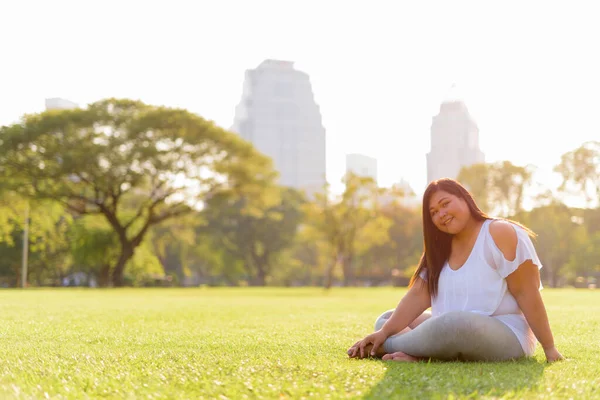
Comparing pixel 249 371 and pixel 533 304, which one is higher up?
pixel 533 304

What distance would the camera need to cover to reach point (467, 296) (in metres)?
4.21

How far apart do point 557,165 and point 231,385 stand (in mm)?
44678

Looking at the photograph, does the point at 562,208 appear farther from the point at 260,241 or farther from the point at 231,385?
the point at 231,385

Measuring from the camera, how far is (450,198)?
423 centimetres

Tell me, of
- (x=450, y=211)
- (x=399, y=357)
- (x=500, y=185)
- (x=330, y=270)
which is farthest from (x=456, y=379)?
(x=500, y=185)

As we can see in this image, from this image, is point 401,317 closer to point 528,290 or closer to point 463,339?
point 463,339

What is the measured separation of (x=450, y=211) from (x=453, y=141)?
15517 cm

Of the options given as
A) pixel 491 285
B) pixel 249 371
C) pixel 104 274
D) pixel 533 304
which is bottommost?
pixel 104 274

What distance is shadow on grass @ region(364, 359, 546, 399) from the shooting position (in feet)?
9.25

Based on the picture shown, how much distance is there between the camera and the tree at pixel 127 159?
103 ft

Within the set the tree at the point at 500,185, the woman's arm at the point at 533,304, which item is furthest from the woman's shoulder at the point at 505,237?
the tree at the point at 500,185

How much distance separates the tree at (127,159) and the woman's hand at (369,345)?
28653 mm

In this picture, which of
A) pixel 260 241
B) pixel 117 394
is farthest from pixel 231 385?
pixel 260 241

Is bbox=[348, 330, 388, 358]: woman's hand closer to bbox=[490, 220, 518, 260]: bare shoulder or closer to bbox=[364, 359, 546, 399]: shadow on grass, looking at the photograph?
bbox=[364, 359, 546, 399]: shadow on grass
